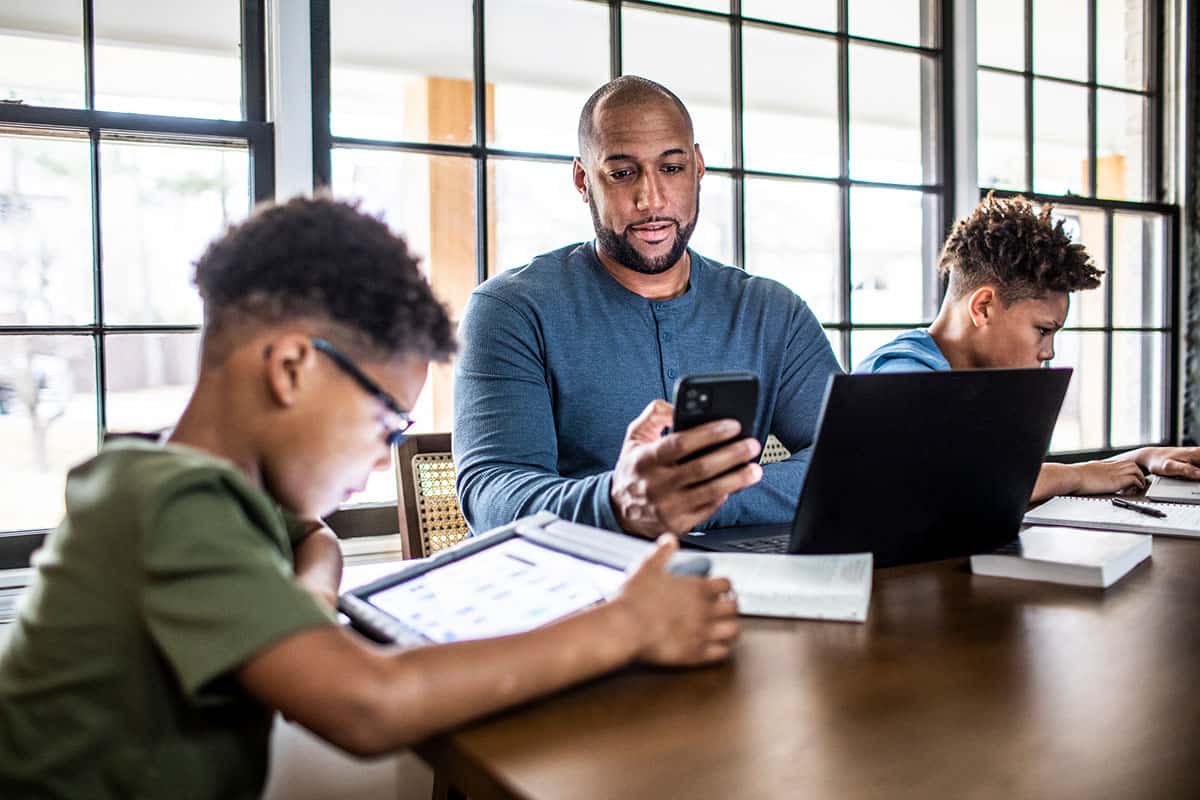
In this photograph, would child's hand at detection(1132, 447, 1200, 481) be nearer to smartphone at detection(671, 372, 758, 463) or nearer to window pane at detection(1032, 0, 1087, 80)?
smartphone at detection(671, 372, 758, 463)

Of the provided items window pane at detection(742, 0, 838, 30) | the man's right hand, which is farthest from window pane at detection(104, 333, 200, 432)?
window pane at detection(742, 0, 838, 30)

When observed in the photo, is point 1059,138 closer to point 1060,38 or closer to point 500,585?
point 1060,38

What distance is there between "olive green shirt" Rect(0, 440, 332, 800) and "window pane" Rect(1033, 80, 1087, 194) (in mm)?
3758

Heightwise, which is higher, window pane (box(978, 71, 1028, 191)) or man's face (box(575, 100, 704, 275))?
window pane (box(978, 71, 1028, 191))

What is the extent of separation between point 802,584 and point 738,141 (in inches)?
91.6

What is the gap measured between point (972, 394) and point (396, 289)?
24.7 inches

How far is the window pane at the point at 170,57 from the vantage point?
2143mm

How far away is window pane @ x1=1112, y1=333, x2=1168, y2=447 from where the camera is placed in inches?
159

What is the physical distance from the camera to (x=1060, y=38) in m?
3.87

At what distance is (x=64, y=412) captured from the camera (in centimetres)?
213

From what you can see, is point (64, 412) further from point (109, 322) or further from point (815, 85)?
point (815, 85)

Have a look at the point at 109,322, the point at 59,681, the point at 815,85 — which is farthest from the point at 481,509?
the point at 815,85

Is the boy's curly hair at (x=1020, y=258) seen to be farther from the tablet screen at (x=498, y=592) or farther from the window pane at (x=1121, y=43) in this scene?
the window pane at (x=1121, y=43)

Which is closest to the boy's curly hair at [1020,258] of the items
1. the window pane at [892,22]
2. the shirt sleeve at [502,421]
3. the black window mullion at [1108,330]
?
the shirt sleeve at [502,421]
